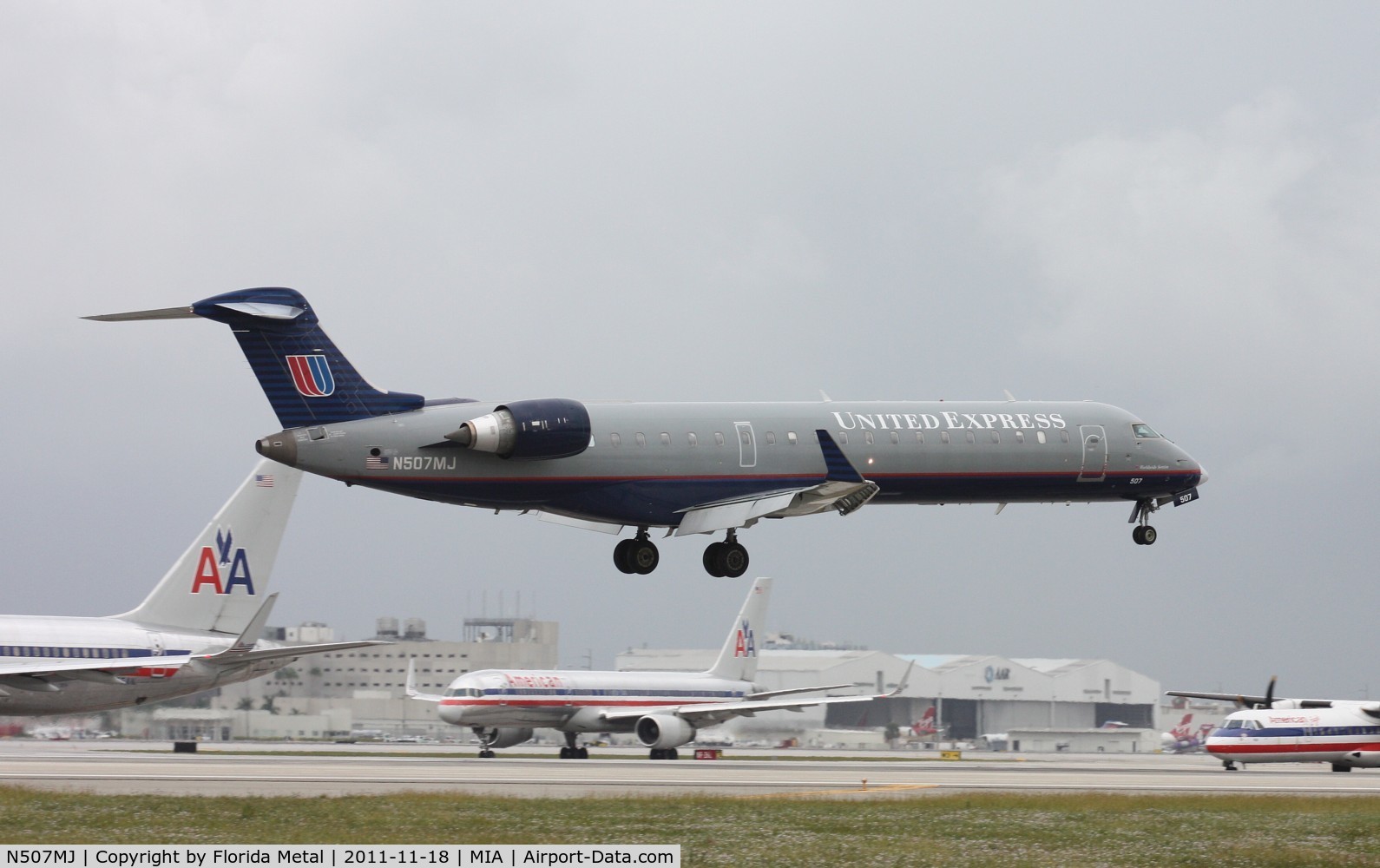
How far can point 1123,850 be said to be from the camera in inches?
1163

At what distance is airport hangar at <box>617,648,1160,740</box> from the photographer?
152 meters

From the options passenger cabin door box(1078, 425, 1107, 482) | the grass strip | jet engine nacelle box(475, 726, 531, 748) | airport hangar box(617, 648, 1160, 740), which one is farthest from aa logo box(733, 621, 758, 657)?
airport hangar box(617, 648, 1160, 740)

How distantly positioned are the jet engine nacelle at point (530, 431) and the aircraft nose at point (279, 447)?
344cm

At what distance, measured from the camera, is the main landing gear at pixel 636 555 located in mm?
42281

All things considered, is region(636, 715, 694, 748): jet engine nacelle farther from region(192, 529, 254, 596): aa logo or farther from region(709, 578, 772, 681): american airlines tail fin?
region(192, 529, 254, 596): aa logo

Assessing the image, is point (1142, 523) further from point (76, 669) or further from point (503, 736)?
point (503, 736)

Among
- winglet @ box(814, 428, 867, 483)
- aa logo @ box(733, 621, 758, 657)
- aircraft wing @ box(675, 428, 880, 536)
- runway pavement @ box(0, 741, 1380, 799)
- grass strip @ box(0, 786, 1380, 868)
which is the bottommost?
runway pavement @ box(0, 741, 1380, 799)

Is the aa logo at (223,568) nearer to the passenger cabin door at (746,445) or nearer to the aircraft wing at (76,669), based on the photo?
the aircraft wing at (76,669)

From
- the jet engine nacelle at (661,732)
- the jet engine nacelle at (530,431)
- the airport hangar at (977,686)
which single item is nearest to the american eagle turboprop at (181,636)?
the jet engine nacelle at (530,431)

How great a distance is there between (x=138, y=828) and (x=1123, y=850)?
17212 millimetres

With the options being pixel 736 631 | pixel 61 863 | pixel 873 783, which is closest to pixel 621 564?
pixel 873 783

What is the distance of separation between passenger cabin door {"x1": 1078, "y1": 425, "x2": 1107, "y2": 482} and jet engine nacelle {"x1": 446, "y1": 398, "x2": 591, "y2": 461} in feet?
48.4

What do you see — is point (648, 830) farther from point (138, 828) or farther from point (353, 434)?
point (353, 434)
